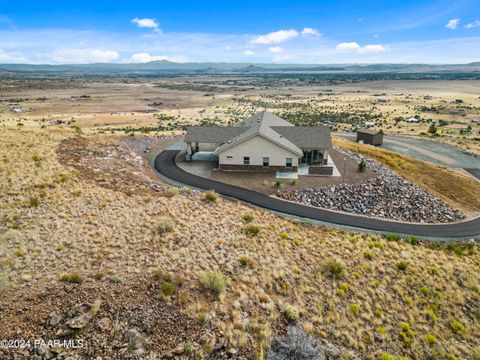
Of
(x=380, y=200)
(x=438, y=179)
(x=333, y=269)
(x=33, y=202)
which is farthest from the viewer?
(x=438, y=179)

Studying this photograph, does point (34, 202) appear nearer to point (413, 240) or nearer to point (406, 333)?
point (406, 333)

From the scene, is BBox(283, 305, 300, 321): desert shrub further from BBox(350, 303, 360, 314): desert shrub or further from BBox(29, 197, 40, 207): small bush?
BBox(29, 197, 40, 207): small bush

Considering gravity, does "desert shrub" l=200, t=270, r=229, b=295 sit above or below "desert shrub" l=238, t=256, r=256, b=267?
above

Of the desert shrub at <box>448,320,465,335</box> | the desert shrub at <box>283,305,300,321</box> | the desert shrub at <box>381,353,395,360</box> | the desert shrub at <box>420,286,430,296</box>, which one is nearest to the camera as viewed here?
the desert shrub at <box>381,353,395,360</box>

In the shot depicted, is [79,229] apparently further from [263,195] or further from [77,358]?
[263,195]

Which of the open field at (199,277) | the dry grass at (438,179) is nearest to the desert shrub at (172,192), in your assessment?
the open field at (199,277)

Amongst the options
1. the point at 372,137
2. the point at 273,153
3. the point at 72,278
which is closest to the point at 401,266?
the point at 273,153

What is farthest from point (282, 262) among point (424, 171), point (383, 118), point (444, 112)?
point (444, 112)

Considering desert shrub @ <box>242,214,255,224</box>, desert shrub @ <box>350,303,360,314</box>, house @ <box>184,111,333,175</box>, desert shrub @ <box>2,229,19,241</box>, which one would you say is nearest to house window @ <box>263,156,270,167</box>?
house @ <box>184,111,333,175</box>
